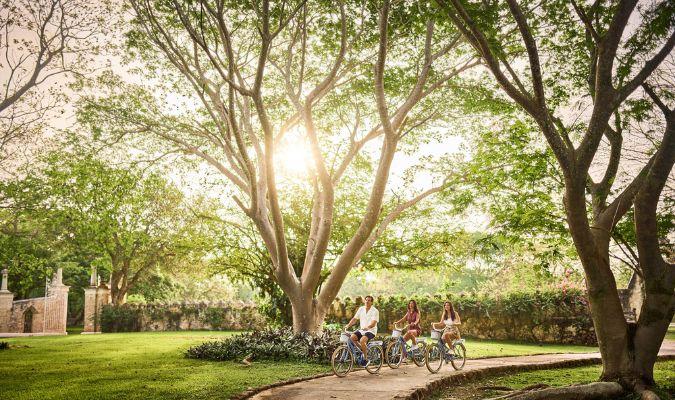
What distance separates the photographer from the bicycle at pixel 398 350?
11.0 metres

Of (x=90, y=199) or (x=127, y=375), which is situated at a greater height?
(x=90, y=199)

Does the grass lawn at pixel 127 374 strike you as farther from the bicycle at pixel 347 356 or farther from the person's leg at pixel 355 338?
the person's leg at pixel 355 338

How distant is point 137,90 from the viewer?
1445 cm

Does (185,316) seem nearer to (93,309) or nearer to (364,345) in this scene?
(93,309)

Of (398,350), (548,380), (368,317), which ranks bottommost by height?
(548,380)

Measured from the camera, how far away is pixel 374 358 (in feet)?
33.6

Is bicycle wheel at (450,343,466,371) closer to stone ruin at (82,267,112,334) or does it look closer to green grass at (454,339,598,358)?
green grass at (454,339,598,358)

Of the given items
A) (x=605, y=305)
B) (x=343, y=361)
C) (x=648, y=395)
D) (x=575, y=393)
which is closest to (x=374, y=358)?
(x=343, y=361)

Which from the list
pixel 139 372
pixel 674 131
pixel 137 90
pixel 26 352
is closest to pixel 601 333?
pixel 674 131

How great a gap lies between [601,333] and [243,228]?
12013 mm

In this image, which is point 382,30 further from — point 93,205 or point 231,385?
point 93,205

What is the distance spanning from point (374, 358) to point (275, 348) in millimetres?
3243

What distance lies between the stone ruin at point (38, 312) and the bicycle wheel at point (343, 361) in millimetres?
22236

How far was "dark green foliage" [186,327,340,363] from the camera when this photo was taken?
12.1m
